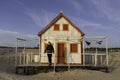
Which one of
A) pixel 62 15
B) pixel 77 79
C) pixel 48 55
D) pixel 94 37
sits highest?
pixel 62 15

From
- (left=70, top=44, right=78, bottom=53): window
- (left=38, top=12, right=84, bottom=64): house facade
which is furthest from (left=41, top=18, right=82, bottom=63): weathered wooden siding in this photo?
(left=70, top=44, right=78, bottom=53): window

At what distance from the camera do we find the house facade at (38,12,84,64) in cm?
2577

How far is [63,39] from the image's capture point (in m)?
25.9

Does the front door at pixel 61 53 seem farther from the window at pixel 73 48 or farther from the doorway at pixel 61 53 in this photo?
the window at pixel 73 48

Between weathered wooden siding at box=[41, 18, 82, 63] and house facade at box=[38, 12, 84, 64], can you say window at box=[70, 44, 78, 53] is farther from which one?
weathered wooden siding at box=[41, 18, 82, 63]

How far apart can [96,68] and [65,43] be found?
3.82m

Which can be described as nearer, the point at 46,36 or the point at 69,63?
the point at 69,63

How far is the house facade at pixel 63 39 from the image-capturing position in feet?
84.5

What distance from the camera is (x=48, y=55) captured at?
2402cm

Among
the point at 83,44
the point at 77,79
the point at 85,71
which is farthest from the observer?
the point at 83,44

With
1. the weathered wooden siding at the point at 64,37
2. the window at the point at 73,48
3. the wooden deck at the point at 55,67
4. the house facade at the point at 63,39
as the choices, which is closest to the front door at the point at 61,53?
the house facade at the point at 63,39

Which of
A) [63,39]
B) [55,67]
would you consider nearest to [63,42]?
[63,39]

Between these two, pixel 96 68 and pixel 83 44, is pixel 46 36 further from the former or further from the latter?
pixel 96 68

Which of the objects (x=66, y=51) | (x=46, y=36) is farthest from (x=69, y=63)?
(x=46, y=36)
